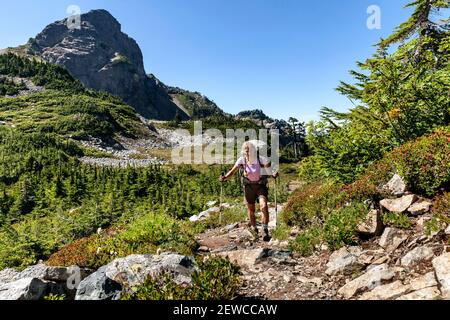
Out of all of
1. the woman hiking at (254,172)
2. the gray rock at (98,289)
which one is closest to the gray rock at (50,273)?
the gray rock at (98,289)

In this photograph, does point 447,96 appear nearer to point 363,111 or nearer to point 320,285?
point 363,111

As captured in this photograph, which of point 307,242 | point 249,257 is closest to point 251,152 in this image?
point 307,242

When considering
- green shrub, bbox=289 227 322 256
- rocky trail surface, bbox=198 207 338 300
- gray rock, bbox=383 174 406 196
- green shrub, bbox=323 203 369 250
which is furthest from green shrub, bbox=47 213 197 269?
gray rock, bbox=383 174 406 196

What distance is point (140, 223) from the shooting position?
994 centimetres

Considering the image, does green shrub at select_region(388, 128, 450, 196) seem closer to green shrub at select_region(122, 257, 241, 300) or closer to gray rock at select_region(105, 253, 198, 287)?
green shrub at select_region(122, 257, 241, 300)

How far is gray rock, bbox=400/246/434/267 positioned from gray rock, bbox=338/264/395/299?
288mm

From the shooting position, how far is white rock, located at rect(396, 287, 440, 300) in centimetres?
431

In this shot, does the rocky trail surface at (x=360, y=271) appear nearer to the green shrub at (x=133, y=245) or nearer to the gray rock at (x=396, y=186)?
the gray rock at (x=396, y=186)

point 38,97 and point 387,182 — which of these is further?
point 38,97

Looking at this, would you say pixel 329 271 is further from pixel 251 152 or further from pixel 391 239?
pixel 251 152

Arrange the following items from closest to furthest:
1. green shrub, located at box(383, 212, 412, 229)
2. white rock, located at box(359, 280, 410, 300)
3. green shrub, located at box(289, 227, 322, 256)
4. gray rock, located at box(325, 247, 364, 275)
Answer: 1. white rock, located at box(359, 280, 410, 300)
2. gray rock, located at box(325, 247, 364, 275)
3. green shrub, located at box(383, 212, 412, 229)
4. green shrub, located at box(289, 227, 322, 256)

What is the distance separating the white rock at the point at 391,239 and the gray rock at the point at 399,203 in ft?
2.44
